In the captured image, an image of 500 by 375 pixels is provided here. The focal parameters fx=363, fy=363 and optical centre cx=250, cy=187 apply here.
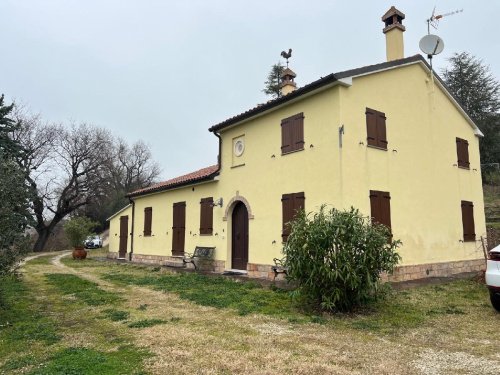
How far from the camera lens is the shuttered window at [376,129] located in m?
10.0

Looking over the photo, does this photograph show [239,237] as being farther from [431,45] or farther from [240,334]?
[431,45]

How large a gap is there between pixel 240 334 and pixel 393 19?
443 inches

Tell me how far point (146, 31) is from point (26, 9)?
4.17 m

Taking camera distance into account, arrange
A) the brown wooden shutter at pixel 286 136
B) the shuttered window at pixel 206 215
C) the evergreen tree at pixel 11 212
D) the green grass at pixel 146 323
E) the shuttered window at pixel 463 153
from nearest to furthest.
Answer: the green grass at pixel 146 323
the evergreen tree at pixel 11 212
the brown wooden shutter at pixel 286 136
the shuttered window at pixel 463 153
the shuttered window at pixel 206 215

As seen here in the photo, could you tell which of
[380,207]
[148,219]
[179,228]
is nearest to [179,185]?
[179,228]

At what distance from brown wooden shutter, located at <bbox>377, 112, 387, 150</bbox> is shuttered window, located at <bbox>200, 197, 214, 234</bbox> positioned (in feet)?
21.2

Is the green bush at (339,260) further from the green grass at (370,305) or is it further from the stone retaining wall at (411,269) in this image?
the stone retaining wall at (411,269)

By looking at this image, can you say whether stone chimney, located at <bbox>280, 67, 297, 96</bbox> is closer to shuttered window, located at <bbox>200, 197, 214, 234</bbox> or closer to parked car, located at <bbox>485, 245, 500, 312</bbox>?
shuttered window, located at <bbox>200, 197, 214, 234</bbox>

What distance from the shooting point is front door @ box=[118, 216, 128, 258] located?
20.4 m

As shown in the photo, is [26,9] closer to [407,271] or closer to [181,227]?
[181,227]

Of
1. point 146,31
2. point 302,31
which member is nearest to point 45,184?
point 146,31

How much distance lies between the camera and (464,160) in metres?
13.2

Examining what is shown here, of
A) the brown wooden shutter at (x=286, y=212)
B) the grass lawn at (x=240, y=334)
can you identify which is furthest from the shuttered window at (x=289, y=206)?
the grass lawn at (x=240, y=334)

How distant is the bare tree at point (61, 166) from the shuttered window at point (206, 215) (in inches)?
844
